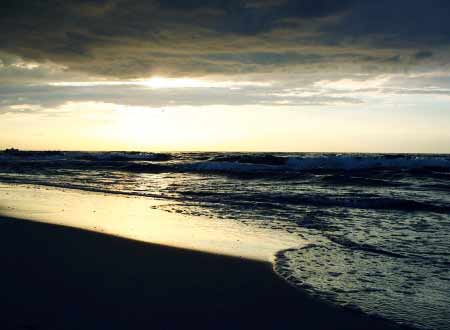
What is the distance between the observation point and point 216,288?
217 inches

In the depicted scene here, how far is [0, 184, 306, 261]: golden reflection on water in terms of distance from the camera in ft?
26.2

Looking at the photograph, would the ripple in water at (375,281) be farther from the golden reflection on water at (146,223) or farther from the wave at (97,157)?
the wave at (97,157)

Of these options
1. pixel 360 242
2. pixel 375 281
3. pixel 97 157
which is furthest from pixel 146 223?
pixel 97 157

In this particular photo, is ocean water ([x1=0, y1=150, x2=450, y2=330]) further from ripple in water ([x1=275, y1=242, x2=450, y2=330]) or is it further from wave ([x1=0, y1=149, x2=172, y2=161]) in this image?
wave ([x1=0, y1=149, x2=172, y2=161])

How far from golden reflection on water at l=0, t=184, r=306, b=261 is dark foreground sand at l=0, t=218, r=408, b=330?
2.88ft

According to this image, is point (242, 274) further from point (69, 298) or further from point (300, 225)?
point (300, 225)

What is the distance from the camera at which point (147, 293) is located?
516cm

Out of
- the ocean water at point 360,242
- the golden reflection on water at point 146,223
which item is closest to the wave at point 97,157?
the ocean water at point 360,242

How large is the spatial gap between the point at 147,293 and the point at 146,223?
5181 millimetres

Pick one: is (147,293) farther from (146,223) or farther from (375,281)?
(146,223)

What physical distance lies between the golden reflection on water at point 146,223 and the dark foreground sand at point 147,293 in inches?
34.5

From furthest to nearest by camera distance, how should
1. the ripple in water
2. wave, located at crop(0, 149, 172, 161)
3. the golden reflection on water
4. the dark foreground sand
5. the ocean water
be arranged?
wave, located at crop(0, 149, 172, 161), the golden reflection on water, the ocean water, the ripple in water, the dark foreground sand

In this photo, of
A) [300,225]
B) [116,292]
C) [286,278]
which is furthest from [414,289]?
[300,225]

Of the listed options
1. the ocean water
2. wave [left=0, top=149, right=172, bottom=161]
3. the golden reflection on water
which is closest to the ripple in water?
the ocean water
